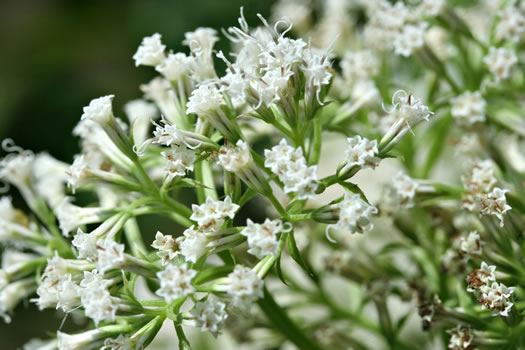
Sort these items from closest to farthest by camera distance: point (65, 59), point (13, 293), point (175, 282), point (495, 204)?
point (175, 282) < point (495, 204) < point (13, 293) < point (65, 59)

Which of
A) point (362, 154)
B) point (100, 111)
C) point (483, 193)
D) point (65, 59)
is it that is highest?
point (65, 59)

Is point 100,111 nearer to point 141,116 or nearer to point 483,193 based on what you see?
point 141,116

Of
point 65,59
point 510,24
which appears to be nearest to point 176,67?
point 510,24

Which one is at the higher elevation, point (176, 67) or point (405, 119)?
point (176, 67)

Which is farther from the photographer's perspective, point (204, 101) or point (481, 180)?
point (481, 180)

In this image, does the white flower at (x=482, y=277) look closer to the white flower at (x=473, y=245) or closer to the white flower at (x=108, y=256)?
the white flower at (x=473, y=245)

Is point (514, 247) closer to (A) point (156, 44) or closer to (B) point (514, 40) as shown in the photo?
(B) point (514, 40)

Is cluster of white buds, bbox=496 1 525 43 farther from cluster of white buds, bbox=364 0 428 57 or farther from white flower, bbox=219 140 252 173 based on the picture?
white flower, bbox=219 140 252 173

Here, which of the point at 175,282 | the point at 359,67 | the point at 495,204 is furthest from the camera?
the point at 359,67
